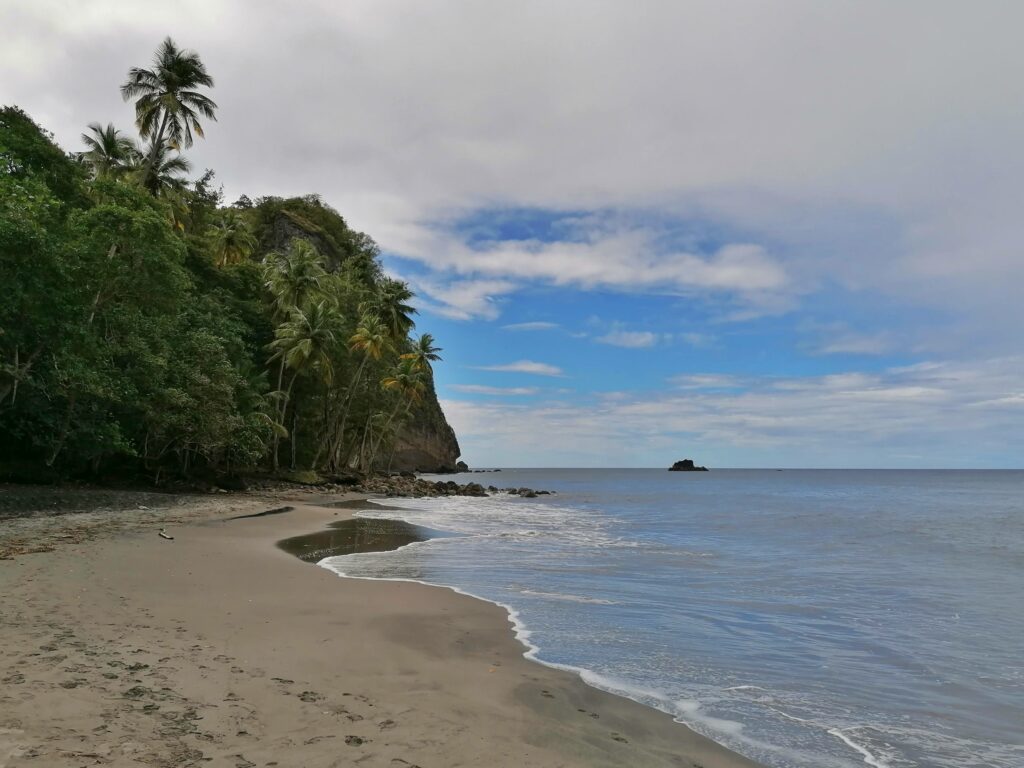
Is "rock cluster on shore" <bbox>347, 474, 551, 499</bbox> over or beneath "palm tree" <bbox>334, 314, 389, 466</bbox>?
beneath

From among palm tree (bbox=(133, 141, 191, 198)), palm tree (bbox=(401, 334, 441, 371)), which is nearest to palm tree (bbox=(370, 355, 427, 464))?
palm tree (bbox=(401, 334, 441, 371))

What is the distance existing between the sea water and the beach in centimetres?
80

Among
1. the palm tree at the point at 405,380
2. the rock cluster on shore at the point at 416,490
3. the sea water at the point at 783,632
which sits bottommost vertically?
the sea water at the point at 783,632

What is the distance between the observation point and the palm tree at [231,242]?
42438mm

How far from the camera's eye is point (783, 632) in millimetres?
8781

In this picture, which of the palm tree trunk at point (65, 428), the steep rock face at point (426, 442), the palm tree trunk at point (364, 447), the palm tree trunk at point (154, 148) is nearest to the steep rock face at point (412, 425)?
the steep rock face at point (426, 442)

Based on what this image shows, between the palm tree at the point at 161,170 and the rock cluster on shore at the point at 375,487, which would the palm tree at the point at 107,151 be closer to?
the palm tree at the point at 161,170

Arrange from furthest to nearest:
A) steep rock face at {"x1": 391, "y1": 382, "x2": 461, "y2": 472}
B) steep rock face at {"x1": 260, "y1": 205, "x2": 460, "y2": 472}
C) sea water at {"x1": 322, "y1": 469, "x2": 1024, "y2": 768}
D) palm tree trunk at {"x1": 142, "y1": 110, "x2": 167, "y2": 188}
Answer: steep rock face at {"x1": 391, "y1": 382, "x2": 461, "y2": 472} → steep rock face at {"x1": 260, "y1": 205, "x2": 460, "y2": 472} → palm tree trunk at {"x1": 142, "y1": 110, "x2": 167, "y2": 188} → sea water at {"x1": 322, "y1": 469, "x2": 1024, "y2": 768}

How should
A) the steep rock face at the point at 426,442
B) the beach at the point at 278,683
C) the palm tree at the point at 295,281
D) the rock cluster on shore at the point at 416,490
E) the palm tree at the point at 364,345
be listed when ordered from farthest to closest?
the steep rock face at the point at 426,442 < the rock cluster on shore at the point at 416,490 < the palm tree at the point at 364,345 < the palm tree at the point at 295,281 < the beach at the point at 278,683

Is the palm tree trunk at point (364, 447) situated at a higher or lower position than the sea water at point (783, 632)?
higher

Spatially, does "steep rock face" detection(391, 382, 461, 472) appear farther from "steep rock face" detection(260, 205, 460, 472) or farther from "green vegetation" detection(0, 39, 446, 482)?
"green vegetation" detection(0, 39, 446, 482)

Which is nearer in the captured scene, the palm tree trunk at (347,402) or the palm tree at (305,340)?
the palm tree at (305,340)

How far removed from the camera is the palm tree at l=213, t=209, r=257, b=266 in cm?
4244

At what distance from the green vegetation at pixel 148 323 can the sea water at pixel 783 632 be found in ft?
35.2
